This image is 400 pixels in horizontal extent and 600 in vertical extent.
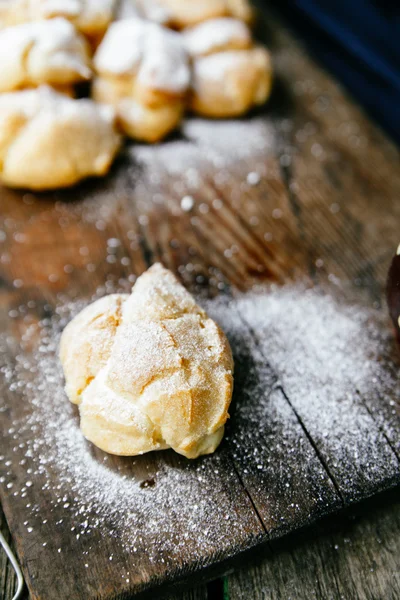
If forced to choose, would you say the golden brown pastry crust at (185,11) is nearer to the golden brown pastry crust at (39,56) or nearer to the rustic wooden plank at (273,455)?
the golden brown pastry crust at (39,56)

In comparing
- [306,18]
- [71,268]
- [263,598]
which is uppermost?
[306,18]

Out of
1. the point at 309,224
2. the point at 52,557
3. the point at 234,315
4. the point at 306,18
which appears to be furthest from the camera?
the point at 306,18

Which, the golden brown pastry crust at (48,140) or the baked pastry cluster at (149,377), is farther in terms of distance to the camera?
the golden brown pastry crust at (48,140)

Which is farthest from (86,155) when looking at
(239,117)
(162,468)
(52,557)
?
(52,557)

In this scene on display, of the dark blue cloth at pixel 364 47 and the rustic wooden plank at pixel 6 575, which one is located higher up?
the dark blue cloth at pixel 364 47

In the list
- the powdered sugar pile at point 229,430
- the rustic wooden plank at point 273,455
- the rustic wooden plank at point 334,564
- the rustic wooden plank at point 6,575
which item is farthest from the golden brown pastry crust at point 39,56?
the rustic wooden plank at point 334,564

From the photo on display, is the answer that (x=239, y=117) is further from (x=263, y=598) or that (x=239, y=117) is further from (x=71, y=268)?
(x=263, y=598)

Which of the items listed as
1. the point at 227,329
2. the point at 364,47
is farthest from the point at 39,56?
the point at 364,47

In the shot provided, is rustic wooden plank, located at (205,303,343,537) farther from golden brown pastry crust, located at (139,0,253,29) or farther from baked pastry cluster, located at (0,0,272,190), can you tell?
golden brown pastry crust, located at (139,0,253,29)
